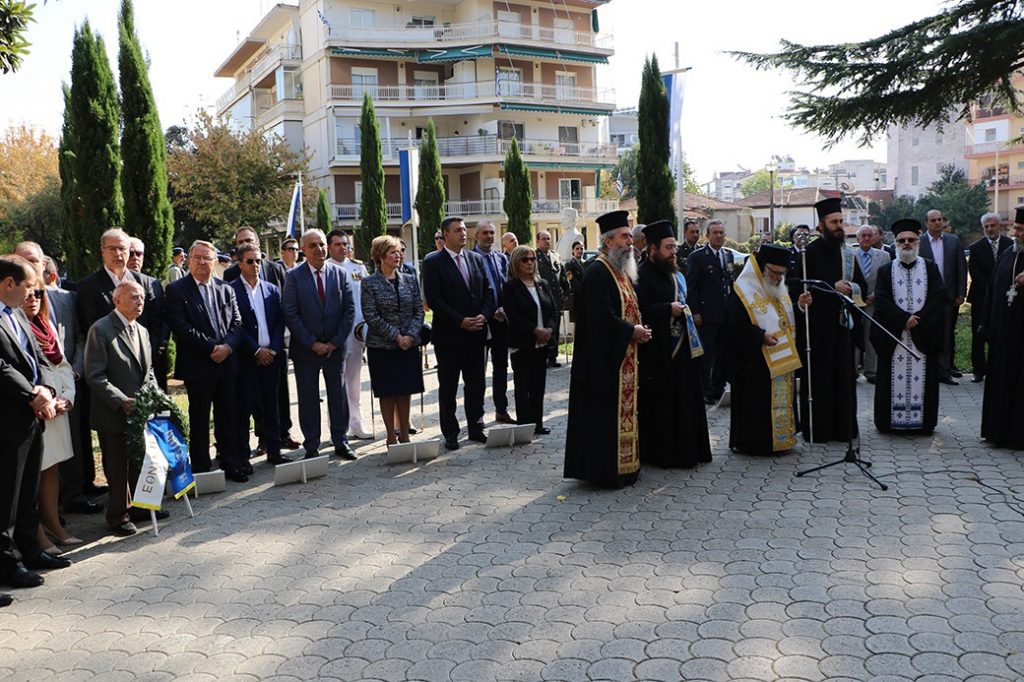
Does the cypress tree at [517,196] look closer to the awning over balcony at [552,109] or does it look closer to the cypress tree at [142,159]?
the awning over balcony at [552,109]

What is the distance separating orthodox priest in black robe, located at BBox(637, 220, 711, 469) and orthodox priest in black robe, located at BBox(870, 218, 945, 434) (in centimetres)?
227

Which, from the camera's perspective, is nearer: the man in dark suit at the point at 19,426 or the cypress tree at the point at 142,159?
the man in dark suit at the point at 19,426

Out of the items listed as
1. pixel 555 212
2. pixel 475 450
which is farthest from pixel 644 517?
pixel 555 212

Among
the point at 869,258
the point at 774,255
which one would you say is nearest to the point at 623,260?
the point at 774,255

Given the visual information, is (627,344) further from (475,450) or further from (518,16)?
(518,16)

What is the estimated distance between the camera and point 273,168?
37938 millimetres

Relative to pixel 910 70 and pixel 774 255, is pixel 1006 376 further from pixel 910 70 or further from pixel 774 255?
pixel 910 70

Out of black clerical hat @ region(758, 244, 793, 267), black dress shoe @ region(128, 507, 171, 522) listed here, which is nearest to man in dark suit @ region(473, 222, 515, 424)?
black clerical hat @ region(758, 244, 793, 267)

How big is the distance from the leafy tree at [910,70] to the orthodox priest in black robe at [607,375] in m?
11.2

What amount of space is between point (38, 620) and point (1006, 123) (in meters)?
78.9

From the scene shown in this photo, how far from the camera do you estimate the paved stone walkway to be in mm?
4203

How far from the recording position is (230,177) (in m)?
36.5

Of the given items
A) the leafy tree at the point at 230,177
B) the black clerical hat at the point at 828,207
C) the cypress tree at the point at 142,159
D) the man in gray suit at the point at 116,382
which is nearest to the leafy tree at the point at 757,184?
the leafy tree at the point at 230,177

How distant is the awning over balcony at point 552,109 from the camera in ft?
157
